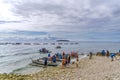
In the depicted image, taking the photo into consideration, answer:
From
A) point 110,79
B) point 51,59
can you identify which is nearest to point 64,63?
point 51,59

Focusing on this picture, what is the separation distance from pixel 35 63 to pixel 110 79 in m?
23.7

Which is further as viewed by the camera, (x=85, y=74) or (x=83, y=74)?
(x=83, y=74)

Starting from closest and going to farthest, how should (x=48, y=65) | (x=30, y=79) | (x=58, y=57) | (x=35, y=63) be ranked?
(x=30, y=79), (x=48, y=65), (x=35, y=63), (x=58, y=57)

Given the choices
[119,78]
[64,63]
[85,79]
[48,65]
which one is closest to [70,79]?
[85,79]

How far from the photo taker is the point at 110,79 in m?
13.5

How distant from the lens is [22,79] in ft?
55.4

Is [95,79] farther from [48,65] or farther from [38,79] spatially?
[48,65]

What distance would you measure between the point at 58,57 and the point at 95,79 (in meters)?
27.4

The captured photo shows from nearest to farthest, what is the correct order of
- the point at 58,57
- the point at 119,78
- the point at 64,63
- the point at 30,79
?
the point at 119,78 < the point at 30,79 < the point at 64,63 < the point at 58,57

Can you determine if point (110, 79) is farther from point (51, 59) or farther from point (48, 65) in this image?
point (51, 59)

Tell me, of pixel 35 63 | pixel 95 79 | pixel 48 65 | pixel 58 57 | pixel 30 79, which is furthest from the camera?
pixel 58 57

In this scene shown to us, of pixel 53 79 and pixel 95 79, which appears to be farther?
pixel 53 79

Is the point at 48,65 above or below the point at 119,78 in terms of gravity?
below

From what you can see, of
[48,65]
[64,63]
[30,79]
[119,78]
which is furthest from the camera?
[48,65]
